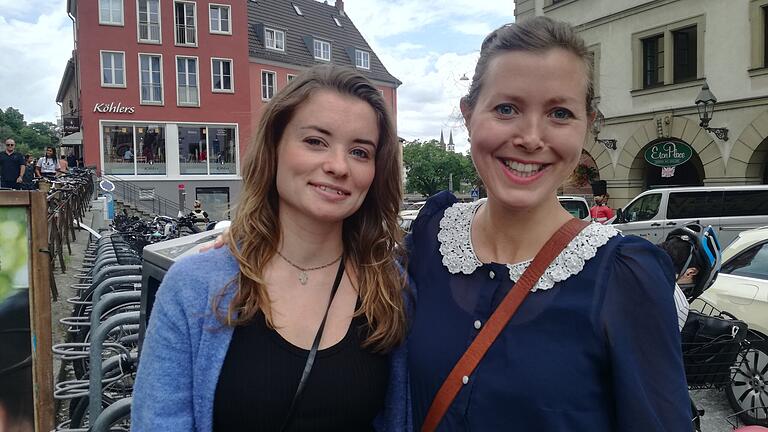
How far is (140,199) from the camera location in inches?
1161

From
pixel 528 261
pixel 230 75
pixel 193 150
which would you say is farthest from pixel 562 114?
pixel 230 75

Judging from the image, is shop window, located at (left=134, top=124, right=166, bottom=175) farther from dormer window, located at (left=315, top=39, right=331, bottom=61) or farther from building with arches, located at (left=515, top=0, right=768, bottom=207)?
building with arches, located at (left=515, top=0, right=768, bottom=207)

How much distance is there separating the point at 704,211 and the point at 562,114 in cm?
1240

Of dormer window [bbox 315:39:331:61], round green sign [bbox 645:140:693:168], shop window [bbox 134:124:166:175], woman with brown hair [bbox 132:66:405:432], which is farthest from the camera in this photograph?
dormer window [bbox 315:39:331:61]

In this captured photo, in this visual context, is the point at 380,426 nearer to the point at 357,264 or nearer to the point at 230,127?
the point at 357,264

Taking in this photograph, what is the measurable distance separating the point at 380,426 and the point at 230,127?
32.5 meters

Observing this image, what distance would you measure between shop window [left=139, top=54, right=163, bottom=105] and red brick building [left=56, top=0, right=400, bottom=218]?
0.17ft

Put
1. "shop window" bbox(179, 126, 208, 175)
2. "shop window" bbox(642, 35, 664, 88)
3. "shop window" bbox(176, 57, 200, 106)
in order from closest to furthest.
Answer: "shop window" bbox(642, 35, 664, 88) < "shop window" bbox(176, 57, 200, 106) < "shop window" bbox(179, 126, 208, 175)

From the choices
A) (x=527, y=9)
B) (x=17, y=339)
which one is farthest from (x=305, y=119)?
(x=527, y=9)

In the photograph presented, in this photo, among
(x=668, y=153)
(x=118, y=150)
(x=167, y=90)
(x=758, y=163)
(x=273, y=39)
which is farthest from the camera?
(x=273, y=39)

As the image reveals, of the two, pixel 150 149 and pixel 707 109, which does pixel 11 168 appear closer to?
pixel 707 109

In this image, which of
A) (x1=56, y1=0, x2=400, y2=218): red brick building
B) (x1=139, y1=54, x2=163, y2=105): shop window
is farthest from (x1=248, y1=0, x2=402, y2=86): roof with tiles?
(x1=139, y1=54, x2=163, y2=105): shop window

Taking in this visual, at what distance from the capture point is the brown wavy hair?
1.77m

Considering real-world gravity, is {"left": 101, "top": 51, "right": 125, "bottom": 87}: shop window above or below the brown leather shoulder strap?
above
